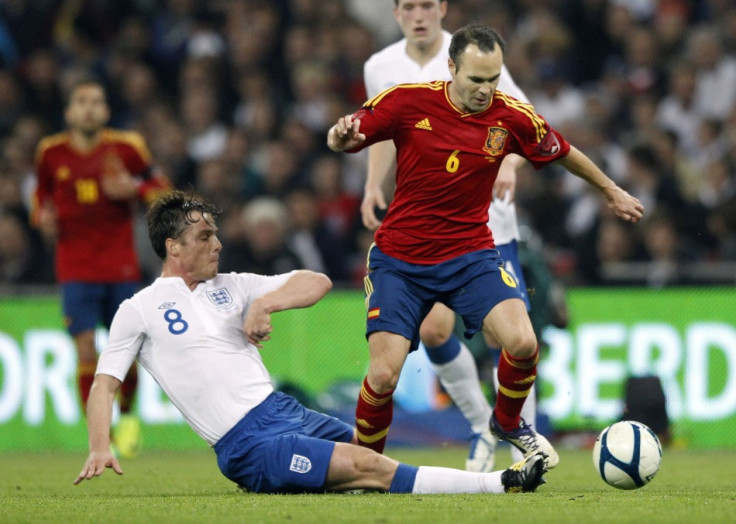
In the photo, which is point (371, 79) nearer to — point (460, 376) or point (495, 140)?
point (495, 140)

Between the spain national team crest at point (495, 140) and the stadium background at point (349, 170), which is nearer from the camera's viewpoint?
the spain national team crest at point (495, 140)

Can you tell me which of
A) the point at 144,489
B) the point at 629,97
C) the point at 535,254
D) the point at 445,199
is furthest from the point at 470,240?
the point at 629,97

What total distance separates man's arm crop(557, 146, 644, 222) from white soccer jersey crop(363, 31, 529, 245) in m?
1.00

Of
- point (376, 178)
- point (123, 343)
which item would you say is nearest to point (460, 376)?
point (376, 178)

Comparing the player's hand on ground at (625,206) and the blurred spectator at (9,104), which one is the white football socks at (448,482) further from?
the blurred spectator at (9,104)

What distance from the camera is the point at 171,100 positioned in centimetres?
1579

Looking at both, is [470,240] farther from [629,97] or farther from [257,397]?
[629,97]

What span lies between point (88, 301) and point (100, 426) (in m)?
4.18

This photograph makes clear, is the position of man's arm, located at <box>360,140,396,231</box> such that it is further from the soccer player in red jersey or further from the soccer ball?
the soccer ball

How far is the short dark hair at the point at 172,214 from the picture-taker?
6.55 metres

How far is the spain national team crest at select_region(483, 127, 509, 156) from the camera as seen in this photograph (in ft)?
22.3

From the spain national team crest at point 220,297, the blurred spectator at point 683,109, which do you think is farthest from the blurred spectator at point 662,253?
the spain national team crest at point 220,297

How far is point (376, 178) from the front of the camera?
802cm

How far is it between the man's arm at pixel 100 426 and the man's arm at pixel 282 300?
0.70m
